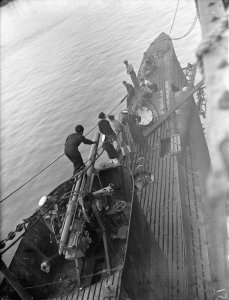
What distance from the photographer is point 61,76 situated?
36812mm

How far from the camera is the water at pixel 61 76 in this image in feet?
75.9

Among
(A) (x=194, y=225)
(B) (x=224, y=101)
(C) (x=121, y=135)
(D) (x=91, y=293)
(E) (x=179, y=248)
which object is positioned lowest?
(A) (x=194, y=225)

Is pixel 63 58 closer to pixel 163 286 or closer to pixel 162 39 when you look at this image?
pixel 162 39

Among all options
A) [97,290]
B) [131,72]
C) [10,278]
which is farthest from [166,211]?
[131,72]

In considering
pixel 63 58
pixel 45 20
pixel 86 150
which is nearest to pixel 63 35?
pixel 63 58

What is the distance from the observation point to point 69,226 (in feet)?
26.9

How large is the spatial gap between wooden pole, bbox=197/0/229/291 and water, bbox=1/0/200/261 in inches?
490

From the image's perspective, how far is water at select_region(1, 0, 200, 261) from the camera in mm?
23141

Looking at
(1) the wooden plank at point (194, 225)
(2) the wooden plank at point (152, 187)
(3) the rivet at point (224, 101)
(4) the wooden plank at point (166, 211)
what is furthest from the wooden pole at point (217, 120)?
(2) the wooden plank at point (152, 187)

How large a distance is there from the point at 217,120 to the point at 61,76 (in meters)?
31.9

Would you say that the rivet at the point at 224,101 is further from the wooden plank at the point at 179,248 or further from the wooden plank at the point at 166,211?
the wooden plank at the point at 166,211

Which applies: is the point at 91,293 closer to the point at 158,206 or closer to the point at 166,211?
the point at 166,211

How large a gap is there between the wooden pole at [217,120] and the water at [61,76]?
12438 mm

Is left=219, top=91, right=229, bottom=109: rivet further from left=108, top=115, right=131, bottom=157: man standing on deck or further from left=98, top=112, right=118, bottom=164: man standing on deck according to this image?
left=108, top=115, right=131, bottom=157: man standing on deck
